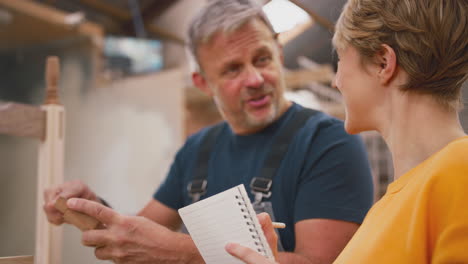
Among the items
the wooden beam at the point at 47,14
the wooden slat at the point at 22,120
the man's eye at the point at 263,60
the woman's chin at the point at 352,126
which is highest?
the wooden beam at the point at 47,14

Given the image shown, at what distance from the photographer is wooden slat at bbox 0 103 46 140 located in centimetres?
110

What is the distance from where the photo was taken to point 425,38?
2.44ft

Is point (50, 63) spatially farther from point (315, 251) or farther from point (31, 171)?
point (31, 171)

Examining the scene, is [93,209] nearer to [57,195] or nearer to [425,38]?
[57,195]

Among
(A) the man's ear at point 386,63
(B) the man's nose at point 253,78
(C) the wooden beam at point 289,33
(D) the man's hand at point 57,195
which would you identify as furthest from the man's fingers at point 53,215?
(C) the wooden beam at point 289,33

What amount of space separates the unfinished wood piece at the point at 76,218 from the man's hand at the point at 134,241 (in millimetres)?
14

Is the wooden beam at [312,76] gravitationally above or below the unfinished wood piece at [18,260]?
above

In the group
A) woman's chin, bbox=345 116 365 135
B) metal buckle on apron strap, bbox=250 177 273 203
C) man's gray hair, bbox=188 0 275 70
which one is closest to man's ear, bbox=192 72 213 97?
man's gray hair, bbox=188 0 275 70

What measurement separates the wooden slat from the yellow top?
0.77m

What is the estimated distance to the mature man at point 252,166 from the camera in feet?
3.35

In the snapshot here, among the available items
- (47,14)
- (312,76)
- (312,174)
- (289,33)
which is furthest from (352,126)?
(312,76)

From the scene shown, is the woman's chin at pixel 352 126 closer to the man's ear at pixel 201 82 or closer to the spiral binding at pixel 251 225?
the spiral binding at pixel 251 225

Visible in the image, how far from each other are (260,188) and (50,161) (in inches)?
20.4

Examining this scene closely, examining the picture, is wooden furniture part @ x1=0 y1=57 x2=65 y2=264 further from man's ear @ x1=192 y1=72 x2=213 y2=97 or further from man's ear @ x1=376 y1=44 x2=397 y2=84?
man's ear @ x1=376 y1=44 x2=397 y2=84
